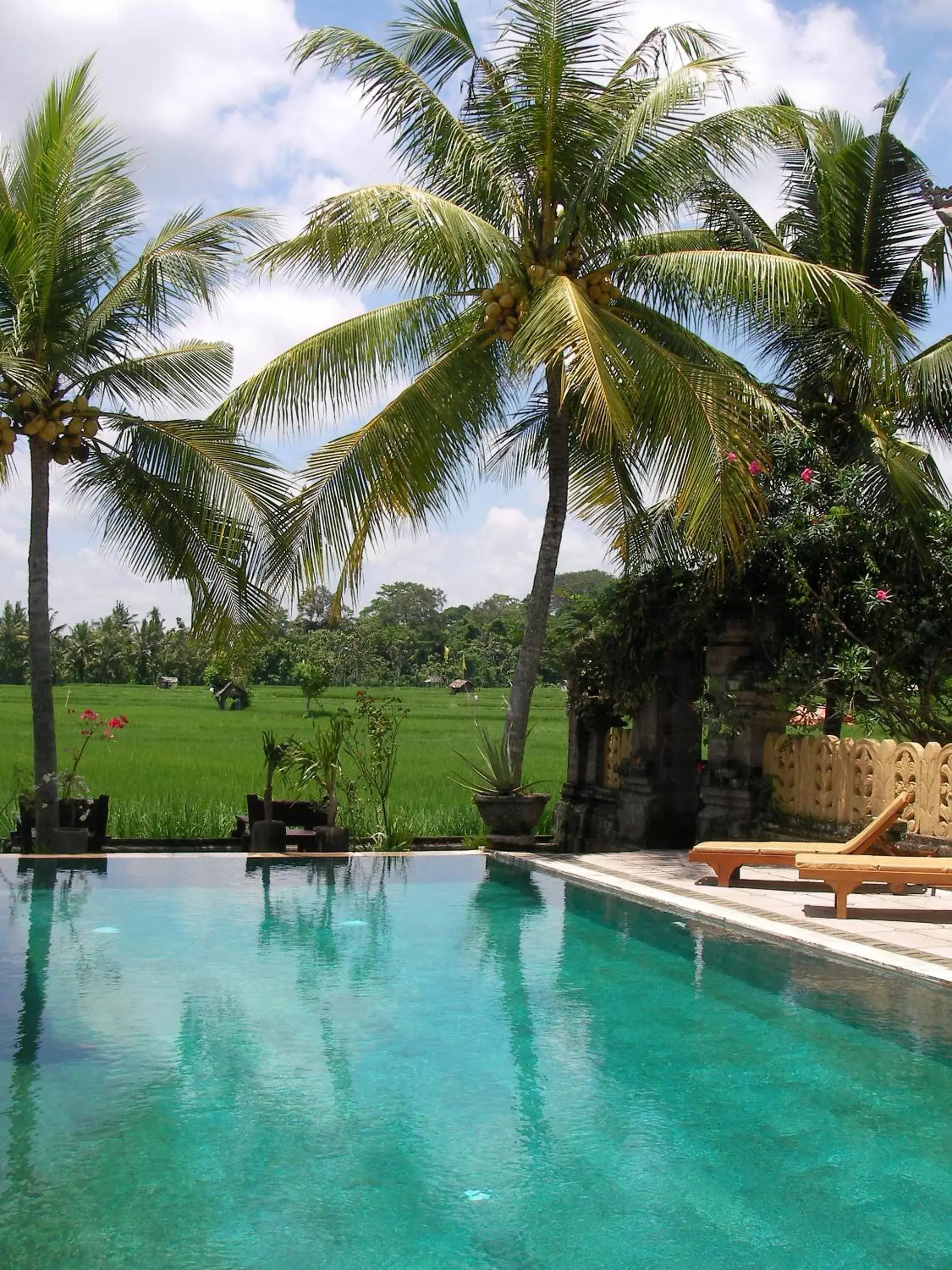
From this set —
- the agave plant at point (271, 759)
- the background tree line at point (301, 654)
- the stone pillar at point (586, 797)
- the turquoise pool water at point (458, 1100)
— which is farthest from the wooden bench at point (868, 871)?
the background tree line at point (301, 654)

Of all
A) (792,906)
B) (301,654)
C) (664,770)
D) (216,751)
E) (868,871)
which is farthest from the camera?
(301,654)

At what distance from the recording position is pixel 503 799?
437 inches

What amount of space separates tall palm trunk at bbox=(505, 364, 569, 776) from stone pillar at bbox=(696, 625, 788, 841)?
1.53 metres

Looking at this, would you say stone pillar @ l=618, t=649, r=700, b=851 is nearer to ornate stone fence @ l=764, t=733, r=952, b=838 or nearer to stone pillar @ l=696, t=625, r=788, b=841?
stone pillar @ l=696, t=625, r=788, b=841

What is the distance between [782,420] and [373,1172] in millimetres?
8029

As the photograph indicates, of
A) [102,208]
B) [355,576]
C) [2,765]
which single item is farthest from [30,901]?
[2,765]

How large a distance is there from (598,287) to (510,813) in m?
4.69

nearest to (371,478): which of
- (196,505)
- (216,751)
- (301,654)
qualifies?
(196,505)

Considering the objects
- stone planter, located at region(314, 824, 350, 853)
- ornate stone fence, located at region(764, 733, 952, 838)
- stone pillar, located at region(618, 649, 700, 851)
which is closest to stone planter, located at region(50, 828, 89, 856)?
stone planter, located at region(314, 824, 350, 853)

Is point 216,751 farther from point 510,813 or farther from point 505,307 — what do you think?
point 505,307

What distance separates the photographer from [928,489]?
10789 mm

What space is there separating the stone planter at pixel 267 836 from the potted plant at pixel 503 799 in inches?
69.3

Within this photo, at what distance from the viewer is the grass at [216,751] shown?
12.5m

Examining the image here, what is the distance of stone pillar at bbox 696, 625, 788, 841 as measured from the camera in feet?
33.9
